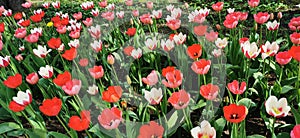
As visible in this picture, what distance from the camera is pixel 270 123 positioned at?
213 cm

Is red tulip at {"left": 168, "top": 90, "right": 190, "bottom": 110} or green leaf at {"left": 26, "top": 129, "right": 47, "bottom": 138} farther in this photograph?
green leaf at {"left": 26, "top": 129, "right": 47, "bottom": 138}

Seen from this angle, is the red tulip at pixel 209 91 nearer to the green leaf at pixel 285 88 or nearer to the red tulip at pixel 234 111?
the red tulip at pixel 234 111

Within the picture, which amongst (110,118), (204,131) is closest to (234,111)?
(204,131)

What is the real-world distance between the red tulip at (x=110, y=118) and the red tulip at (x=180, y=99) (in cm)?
25

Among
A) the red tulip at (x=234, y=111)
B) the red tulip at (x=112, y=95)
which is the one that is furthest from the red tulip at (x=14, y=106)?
the red tulip at (x=234, y=111)

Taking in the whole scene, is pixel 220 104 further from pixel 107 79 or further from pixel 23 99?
pixel 23 99

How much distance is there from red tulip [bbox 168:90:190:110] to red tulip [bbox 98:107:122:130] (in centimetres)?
25

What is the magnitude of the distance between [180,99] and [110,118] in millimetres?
343

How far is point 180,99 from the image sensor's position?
1903 mm

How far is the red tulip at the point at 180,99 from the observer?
1.88 metres

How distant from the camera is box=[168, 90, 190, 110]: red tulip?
1876mm

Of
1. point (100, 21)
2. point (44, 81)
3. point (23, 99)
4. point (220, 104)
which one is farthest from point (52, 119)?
point (100, 21)

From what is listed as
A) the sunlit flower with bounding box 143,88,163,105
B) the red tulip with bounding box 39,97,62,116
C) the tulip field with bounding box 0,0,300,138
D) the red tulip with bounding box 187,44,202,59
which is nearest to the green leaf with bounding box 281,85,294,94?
the tulip field with bounding box 0,0,300,138

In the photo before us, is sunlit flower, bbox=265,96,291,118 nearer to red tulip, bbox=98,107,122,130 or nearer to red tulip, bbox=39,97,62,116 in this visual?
red tulip, bbox=98,107,122,130
